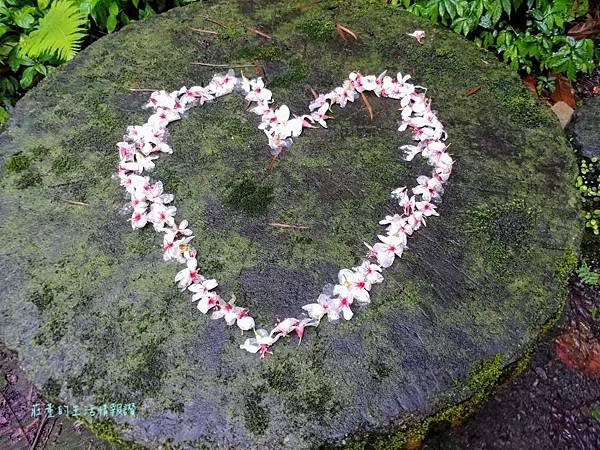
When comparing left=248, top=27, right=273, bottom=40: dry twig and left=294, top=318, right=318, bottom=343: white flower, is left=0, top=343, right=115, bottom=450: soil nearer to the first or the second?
left=294, top=318, right=318, bottom=343: white flower

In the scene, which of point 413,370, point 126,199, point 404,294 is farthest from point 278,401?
point 126,199

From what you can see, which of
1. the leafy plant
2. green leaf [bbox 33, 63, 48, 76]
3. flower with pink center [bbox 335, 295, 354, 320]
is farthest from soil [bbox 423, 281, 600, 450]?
green leaf [bbox 33, 63, 48, 76]

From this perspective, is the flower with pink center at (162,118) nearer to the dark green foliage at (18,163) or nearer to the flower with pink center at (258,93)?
the flower with pink center at (258,93)

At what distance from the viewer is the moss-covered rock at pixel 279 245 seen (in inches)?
85.7

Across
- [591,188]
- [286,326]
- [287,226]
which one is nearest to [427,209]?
[287,226]

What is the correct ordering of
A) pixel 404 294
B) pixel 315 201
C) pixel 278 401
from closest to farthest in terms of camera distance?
pixel 278 401, pixel 404 294, pixel 315 201

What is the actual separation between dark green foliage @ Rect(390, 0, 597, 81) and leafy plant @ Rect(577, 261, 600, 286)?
150 centimetres

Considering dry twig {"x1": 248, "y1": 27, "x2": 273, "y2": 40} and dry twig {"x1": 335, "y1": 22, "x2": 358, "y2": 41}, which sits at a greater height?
dry twig {"x1": 248, "y1": 27, "x2": 273, "y2": 40}

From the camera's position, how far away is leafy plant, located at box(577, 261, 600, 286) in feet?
12.3

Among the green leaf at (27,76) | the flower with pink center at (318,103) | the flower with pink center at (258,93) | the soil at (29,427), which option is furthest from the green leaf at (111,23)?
the soil at (29,427)

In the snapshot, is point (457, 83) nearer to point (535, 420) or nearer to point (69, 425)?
point (535, 420)

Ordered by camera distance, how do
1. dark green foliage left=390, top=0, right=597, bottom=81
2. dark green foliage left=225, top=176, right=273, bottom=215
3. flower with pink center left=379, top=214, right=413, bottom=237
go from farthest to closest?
dark green foliage left=390, top=0, right=597, bottom=81 → dark green foliage left=225, top=176, right=273, bottom=215 → flower with pink center left=379, top=214, right=413, bottom=237

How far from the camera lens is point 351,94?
310 cm

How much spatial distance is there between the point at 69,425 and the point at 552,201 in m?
3.00
